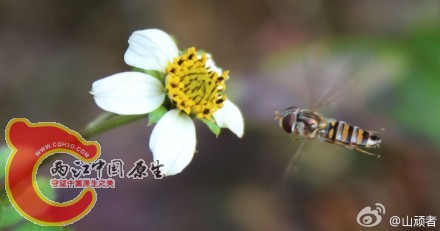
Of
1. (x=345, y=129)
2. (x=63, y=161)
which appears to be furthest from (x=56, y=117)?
(x=345, y=129)

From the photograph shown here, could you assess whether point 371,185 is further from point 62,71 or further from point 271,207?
point 62,71

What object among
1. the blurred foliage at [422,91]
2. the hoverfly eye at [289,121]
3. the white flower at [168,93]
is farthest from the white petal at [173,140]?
the blurred foliage at [422,91]

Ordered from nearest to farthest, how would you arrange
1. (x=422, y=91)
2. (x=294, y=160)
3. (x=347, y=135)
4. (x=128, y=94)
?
1. (x=128, y=94)
2. (x=347, y=135)
3. (x=294, y=160)
4. (x=422, y=91)

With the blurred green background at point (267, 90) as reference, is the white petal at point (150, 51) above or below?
below

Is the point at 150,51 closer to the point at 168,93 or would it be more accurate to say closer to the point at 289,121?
the point at 168,93

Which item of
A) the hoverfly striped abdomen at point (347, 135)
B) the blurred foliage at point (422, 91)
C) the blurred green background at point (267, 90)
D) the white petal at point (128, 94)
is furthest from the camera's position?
the blurred foliage at point (422, 91)

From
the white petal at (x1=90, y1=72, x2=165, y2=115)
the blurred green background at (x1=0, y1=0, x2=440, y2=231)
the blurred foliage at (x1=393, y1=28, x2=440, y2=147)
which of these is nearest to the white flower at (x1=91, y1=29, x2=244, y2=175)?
the white petal at (x1=90, y1=72, x2=165, y2=115)

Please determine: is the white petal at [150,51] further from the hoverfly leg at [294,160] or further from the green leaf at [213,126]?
the hoverfly leg at [294,160]

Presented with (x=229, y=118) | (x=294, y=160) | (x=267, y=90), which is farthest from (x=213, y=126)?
(x=267, y=90)

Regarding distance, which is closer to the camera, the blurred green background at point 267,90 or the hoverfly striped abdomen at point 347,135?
the hoverfly striped abdomen at point 347,135
